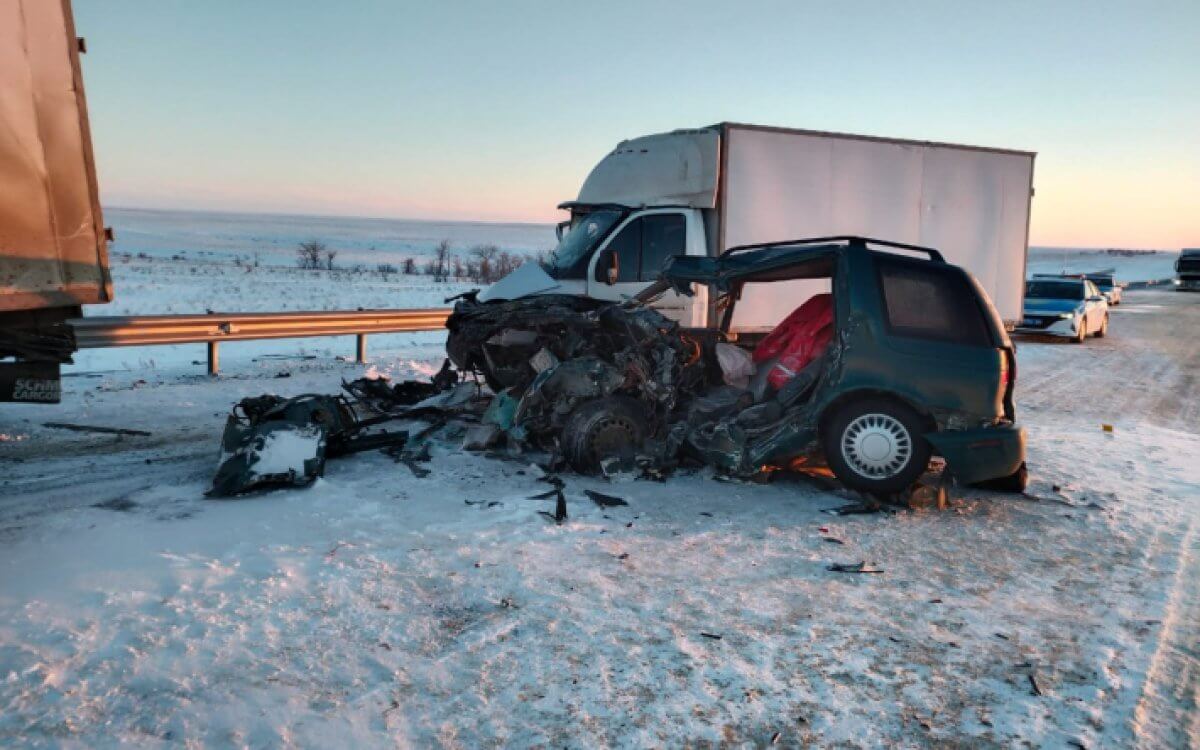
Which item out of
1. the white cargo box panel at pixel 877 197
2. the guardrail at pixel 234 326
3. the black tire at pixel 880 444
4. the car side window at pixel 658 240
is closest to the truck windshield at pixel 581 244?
the car side window at pixel 658 240

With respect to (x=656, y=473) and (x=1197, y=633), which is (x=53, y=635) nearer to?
(x=656, y=473)

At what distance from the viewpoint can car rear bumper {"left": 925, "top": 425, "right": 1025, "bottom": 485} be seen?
5.77 meters

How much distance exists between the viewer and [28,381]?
614 cm

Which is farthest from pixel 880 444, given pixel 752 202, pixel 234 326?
pixel 234 326

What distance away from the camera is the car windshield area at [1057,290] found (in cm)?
1999

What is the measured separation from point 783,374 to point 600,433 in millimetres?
1654

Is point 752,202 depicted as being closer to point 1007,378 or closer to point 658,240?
point 658,240

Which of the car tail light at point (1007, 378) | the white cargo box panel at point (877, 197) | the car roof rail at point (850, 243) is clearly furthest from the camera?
the white cargo box panel at point (877, 197)

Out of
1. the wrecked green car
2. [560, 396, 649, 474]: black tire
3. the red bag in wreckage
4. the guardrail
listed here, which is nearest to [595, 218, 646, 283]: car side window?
the wrecked green car

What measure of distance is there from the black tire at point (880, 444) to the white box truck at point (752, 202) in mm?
3805

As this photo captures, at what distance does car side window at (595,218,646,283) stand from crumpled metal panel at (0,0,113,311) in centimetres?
538

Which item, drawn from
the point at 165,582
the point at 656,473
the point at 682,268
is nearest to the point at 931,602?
the point at 656,473

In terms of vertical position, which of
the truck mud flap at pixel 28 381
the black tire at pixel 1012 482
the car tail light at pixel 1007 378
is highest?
the car tail light at pixel 1007 378

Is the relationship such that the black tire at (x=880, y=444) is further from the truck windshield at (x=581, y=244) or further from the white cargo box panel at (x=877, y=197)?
the truck windshield at (x=581, y=244)
